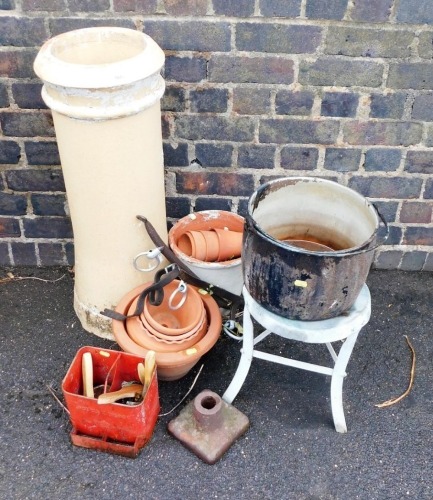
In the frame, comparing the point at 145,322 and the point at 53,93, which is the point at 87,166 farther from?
the point at 145,322

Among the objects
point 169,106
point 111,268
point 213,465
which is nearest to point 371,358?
point 213,465

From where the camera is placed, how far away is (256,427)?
2.39 metres

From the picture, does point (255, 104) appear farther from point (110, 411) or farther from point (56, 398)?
point (56, 398)

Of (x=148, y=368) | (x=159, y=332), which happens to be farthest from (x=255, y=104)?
(x=148, y=368)

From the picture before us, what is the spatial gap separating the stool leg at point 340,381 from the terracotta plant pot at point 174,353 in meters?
0.50

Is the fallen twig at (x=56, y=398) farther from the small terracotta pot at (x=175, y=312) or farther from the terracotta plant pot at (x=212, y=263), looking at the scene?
the terracotta plant pot at (x=212, y=263)

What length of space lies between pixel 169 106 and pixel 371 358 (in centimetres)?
146

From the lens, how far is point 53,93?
2117 mm

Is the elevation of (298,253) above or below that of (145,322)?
above

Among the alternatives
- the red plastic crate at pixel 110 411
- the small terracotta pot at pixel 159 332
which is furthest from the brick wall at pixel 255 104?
the red plastic crate at pixel 110 411

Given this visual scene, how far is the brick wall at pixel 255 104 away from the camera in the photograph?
238 centimetres

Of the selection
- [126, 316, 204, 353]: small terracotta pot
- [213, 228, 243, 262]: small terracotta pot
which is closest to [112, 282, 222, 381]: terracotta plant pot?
[126, 316, 204, 353]: small terracotta pot

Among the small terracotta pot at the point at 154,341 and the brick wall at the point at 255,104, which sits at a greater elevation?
the brick wall at the point at 255,104

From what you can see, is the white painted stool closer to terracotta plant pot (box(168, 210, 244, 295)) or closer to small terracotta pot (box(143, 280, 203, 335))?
small terracotta pot (box(143, 280, 203, 335))
